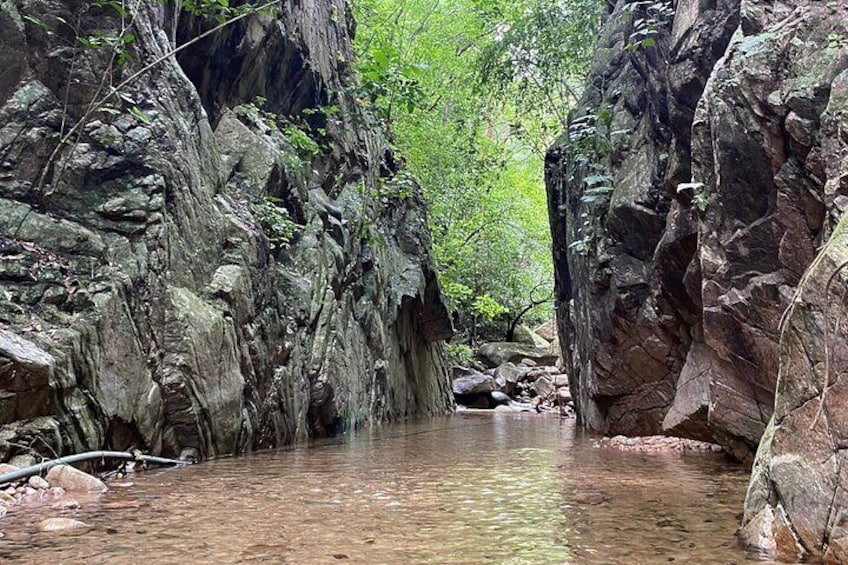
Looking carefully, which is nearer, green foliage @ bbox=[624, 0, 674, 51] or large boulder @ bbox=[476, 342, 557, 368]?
green foliage @ bbox=[624, 0, 674, 51]

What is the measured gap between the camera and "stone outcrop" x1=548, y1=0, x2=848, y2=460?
6.66 meters

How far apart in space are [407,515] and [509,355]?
2646 centimetres

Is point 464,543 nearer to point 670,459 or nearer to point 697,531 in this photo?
point 697,531

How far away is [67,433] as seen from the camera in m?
6.24

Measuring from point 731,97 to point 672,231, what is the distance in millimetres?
2819

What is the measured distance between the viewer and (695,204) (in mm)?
8016

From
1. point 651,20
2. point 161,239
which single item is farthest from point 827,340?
point 651,20

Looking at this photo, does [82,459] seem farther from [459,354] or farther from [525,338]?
[525,338]

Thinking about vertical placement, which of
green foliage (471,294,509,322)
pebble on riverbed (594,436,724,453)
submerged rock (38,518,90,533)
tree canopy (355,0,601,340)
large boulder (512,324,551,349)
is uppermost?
tree canopy (355,0,601,340)

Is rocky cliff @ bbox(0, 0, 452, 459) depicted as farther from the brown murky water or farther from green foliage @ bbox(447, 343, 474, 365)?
green foliage @ bbox(447, 343, 474, 365)

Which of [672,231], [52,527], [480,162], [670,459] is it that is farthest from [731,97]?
[480,162]

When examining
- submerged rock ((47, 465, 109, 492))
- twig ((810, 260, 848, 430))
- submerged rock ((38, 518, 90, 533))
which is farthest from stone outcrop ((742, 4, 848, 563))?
submerged rock ((47, 465, 109, 492))

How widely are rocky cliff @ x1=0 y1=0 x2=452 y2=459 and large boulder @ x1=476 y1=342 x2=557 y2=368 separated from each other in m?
17.3

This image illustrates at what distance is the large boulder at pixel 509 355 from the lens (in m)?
30.9
